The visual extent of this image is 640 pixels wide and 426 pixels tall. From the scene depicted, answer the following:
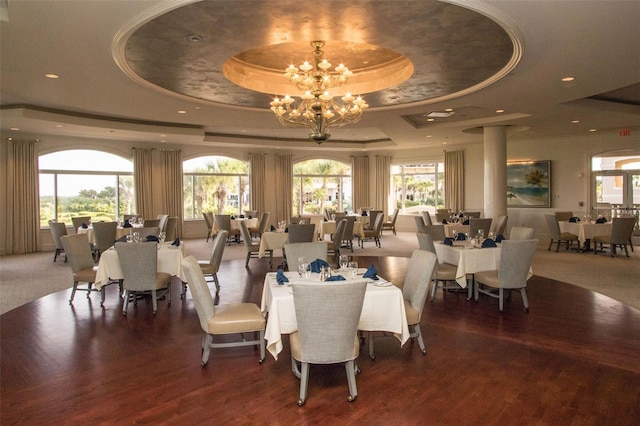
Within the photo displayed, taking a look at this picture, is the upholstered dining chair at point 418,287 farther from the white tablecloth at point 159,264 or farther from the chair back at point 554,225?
the chair back at point 554,225

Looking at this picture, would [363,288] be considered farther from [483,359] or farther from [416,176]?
[416,176]

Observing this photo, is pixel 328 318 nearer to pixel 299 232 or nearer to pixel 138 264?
pixel 138 264

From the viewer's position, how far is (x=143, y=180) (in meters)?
14.3

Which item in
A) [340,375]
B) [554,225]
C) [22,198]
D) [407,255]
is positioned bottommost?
[340,375]

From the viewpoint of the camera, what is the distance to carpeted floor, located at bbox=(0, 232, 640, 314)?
688 centimetres

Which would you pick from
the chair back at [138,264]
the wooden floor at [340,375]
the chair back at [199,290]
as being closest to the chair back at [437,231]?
the wooden floor at [340,375]

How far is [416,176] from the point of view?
17641 mm

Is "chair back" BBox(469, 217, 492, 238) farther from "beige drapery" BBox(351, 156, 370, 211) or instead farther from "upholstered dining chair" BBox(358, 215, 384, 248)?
"beige drapery" BBox(351, 156, 370, 211)

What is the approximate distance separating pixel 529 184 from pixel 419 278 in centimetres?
1216

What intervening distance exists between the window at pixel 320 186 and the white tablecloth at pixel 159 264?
1114 cm

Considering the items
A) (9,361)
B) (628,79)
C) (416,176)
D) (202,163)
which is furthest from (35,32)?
(416,176)

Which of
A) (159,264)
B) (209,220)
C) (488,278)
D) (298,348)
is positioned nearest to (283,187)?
(209,220)

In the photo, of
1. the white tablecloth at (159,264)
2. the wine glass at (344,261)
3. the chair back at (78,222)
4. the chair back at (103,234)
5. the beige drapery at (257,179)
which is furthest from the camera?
the beige drapery at (257,179)

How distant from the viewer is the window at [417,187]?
17.2 m
